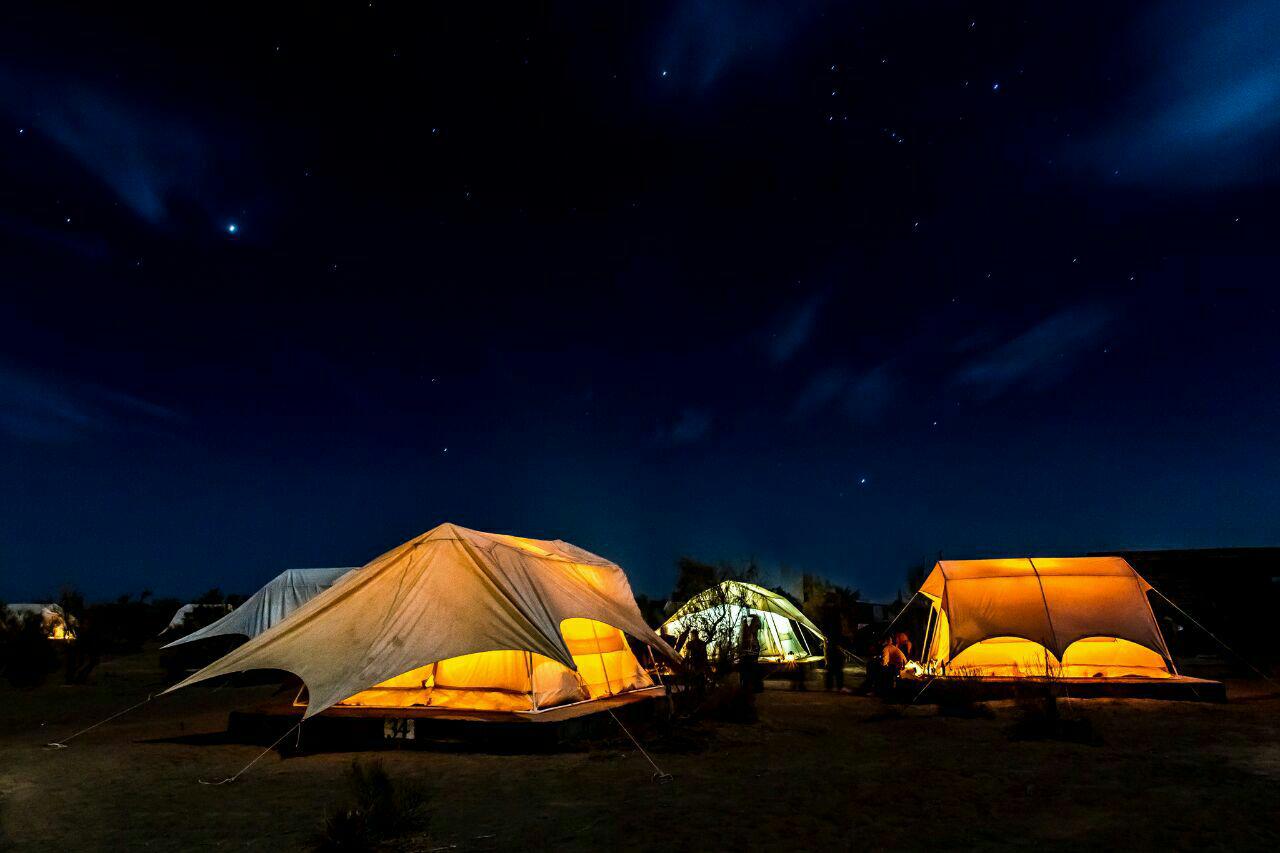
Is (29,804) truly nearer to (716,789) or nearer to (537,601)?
(537,601)

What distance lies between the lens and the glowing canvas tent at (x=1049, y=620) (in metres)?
14.1

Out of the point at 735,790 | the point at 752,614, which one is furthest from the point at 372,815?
the point at 752,614

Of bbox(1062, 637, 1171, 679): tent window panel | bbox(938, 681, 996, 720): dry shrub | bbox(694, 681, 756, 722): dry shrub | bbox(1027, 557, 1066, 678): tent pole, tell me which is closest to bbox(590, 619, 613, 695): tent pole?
bbox(694, 681, 756, 722): dry shrub

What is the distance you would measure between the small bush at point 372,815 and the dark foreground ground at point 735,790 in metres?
0.19

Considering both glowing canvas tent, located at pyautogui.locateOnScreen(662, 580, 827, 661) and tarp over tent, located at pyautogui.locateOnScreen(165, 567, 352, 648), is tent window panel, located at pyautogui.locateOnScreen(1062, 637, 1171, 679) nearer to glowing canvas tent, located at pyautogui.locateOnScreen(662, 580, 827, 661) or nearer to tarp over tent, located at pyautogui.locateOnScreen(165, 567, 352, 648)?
glowing canvas tent, located at pyautogui.locateOnScreen(662, 580, 827, 661)

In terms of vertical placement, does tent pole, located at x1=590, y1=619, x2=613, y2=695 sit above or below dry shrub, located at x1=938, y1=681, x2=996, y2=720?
above

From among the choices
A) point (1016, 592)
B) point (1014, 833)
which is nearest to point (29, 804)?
point (1014, 833)

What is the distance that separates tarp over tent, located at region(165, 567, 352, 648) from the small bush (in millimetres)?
13252

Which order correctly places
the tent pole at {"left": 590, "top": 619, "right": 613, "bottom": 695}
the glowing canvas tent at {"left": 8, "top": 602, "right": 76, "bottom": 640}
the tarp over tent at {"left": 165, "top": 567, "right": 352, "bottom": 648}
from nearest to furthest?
the tent pole at {"left": 590, "top": 619, "right": 613, "bottom": 695} < the tarp over tent at {"left": 165, "top": 567, "right": 352, "bottom": 648} < the glowing canvas tent at {"left": 8, "top": 602, "right": 76, "bottom": 640}

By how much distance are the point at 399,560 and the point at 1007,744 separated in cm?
831

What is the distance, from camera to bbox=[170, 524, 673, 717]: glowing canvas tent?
9.47m

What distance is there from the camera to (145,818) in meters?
6.73

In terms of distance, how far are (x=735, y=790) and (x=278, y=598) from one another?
16.4 metres

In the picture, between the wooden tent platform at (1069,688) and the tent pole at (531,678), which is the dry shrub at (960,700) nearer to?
the wooden tent platform at (1069,688)
